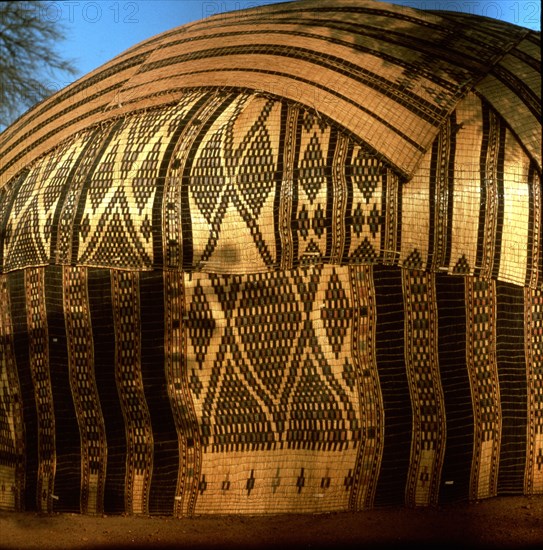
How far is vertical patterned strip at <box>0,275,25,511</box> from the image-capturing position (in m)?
3.15

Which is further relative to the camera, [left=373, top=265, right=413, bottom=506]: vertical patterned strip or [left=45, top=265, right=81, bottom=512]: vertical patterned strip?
[left=45, top=265, right=81, bottom=512]: vertical patterned strip

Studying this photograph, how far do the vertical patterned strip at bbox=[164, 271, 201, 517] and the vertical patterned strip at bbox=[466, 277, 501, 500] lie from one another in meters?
0.94

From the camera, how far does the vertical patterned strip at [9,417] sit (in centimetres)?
315

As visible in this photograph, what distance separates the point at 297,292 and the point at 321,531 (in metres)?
0.78

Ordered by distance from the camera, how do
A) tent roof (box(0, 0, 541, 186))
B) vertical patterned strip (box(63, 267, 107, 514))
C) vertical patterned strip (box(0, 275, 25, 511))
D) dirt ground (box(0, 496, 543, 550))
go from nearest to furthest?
dirt ground (box(0, 496, 543, 550)) → tent roof (box(0, 0, 541, 186)) → vertical patterned strip (box(63, 267, 107, 514)) → vertical patterned strip (box(0, 275, 25, 511))

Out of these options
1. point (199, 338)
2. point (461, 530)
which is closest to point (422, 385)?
point (461, 530)

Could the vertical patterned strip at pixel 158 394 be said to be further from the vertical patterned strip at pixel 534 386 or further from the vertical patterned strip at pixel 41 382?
the vertical patterned strip at pixel 534 386

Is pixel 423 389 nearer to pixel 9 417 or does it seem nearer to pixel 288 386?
pixel 288 386

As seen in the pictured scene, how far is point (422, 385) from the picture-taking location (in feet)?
9.36

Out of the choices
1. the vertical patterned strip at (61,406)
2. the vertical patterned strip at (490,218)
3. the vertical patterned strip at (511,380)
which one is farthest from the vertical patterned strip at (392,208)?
the vertical patterned strip at (61,406)

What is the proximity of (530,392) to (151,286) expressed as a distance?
1.30m

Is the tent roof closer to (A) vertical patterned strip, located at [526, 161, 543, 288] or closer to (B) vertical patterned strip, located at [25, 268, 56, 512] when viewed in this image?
(A) vertical patterned strip, located at [526, 161, 543, 288]

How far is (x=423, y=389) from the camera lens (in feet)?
9.36

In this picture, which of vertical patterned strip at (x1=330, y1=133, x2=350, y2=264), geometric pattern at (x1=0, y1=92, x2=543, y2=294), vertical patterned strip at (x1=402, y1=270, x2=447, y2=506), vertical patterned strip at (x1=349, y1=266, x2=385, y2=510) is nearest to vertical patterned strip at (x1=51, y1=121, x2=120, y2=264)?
geometric pattern at (x1=0, y1=92, x2=543, y2=294)
